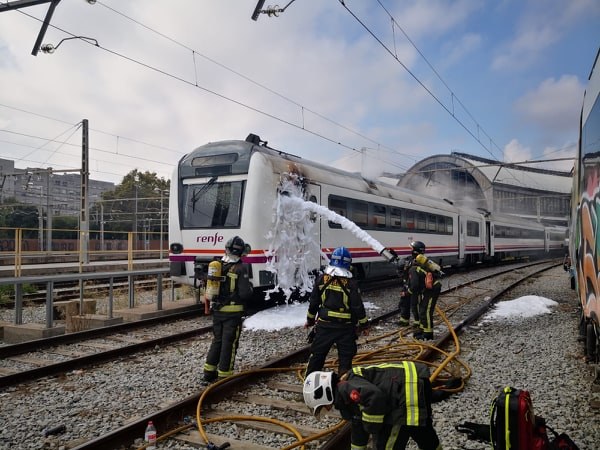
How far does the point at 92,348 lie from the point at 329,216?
5.47m

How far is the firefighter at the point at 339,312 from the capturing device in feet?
15.9

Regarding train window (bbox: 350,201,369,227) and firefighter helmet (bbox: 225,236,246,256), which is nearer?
firefighter helmet (bbox: 225,236,246,256)

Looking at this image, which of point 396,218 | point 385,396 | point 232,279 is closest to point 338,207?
point 396,218

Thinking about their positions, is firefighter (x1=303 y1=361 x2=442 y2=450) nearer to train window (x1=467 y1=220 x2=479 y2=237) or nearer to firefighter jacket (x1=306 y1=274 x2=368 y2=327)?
firefighter jacket (x1=306 y1=274 x2=368 y2=327)

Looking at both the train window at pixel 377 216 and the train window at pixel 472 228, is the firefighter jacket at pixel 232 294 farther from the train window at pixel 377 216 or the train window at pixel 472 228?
the train window at pixel 472 228

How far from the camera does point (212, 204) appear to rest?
10.2 meters

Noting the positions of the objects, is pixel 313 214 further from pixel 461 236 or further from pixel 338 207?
pixel 461 236

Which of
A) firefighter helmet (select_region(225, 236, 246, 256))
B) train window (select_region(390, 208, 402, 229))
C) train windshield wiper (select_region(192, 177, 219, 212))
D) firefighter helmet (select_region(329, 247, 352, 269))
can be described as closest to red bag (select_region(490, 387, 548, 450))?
firefighter helmet (select_region(329, 247, 352, 269))

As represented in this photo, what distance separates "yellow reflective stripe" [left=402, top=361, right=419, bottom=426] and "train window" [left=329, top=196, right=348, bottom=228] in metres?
8.32

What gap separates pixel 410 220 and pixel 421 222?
1091mm

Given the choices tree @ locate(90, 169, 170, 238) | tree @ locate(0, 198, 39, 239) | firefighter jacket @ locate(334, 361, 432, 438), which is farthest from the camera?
tree @ locate(90, 169, 170, 238)

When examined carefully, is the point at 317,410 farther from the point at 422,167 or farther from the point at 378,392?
the point at 422,167

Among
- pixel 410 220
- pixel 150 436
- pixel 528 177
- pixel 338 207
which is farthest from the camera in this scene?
pixel 528 177

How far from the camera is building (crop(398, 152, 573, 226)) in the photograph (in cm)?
5325
